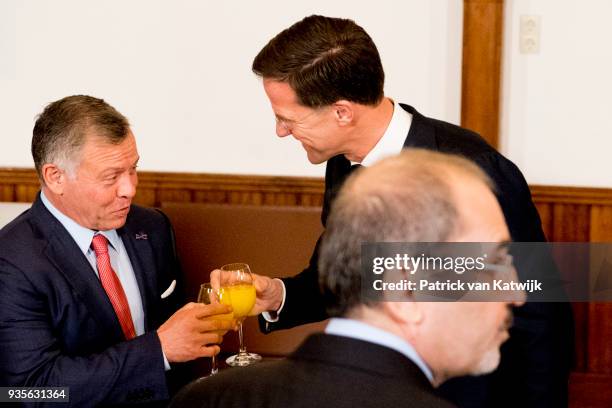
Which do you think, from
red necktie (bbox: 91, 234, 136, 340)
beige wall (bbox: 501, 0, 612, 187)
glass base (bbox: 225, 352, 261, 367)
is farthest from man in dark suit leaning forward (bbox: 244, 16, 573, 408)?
beige wall (bbox: 501, 0, 612, 187)

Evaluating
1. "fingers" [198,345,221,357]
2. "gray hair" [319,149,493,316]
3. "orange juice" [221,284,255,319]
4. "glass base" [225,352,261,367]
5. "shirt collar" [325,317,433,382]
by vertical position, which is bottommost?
"glass base" [225,352,261,367]

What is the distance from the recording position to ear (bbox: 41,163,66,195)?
230cm

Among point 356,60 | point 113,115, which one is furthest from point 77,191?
point 356,60

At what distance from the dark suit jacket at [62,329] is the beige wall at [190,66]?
1.51 metres

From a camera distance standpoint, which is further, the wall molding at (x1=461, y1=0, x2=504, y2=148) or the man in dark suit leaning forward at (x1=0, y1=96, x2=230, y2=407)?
the wall molding at (x1=461, y1=0, x2=504, y2=148)

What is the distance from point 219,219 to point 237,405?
7.71 ft

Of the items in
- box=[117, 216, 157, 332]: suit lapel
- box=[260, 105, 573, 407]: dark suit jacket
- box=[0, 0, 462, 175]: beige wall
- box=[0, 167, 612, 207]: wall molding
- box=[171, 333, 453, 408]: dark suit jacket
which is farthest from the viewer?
box=[0, 167, 612, 207]: wall molding

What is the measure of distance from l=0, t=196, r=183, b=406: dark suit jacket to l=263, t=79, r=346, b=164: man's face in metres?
0.63

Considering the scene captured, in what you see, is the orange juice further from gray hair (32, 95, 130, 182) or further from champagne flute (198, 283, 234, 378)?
gray hair (32, 95, 130, 182)

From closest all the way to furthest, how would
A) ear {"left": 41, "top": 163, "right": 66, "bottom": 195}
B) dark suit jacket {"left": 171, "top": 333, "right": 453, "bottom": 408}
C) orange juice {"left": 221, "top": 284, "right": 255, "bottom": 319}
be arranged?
dark suit jacket {"left": 171, "top": 333, "right": 453, "bottom": 408} → orange juice {"left": 221, "top": 284, "right": 255, "bottom": 319} → ear {"left": 41, "top": 163, "right": 66, "bottom": 195}

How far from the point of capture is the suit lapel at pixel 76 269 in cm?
228

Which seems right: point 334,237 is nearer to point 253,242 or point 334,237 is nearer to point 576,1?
point 253,242

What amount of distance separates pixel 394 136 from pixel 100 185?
81 cm

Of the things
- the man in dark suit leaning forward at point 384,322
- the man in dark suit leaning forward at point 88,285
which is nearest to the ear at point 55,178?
the man in dark suit leaning forward at point 88,285
